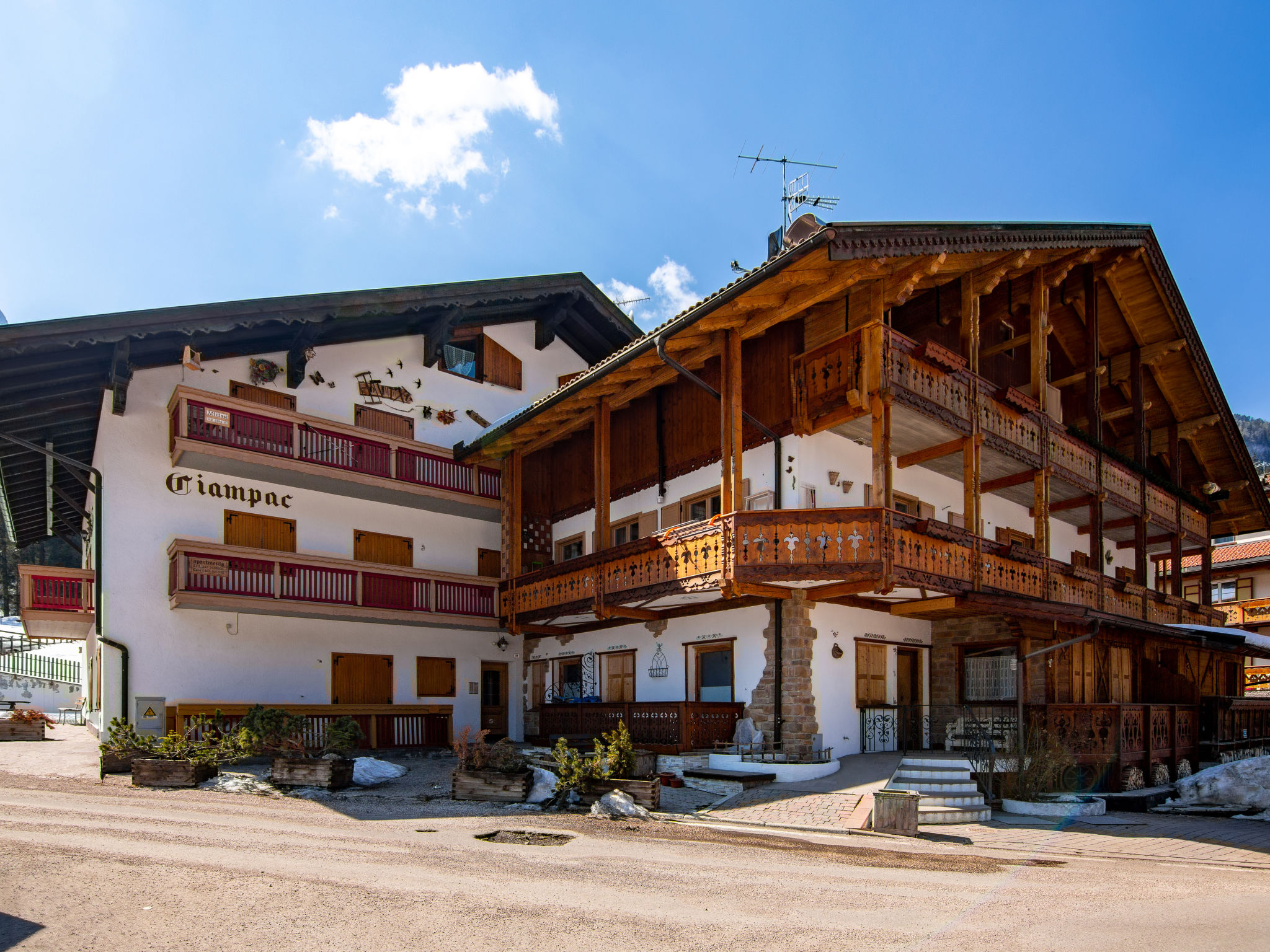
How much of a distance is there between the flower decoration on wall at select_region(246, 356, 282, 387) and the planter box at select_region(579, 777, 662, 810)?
1211 cm

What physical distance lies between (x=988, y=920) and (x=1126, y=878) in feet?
11.0

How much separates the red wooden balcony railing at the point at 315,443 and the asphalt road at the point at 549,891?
843cm

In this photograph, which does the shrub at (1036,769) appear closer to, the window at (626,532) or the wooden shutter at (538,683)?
the window at (626,532)

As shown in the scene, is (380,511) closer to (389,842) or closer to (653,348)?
(653,348)

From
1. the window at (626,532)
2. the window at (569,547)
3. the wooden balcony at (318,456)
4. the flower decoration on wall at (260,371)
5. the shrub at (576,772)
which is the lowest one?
the shrub at (576,772)

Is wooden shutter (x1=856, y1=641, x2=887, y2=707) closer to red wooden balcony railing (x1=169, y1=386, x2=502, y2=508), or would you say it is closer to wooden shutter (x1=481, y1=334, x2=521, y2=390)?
red wooden balcony railing (x1=169, y1=386, x2=502, y2=508)

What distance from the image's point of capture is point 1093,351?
78.5 ft

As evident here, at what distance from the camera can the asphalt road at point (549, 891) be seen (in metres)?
7.45

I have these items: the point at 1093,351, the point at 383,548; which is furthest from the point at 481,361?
the point at 1093,351

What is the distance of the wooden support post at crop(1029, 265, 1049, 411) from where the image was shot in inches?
846

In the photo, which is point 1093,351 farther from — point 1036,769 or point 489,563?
point 489,563

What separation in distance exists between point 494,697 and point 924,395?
13355mm

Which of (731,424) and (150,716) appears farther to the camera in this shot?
(150,716)

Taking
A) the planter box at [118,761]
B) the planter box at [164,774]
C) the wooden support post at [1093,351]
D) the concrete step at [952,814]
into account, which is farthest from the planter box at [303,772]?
the wooden support post at [1093,351]
